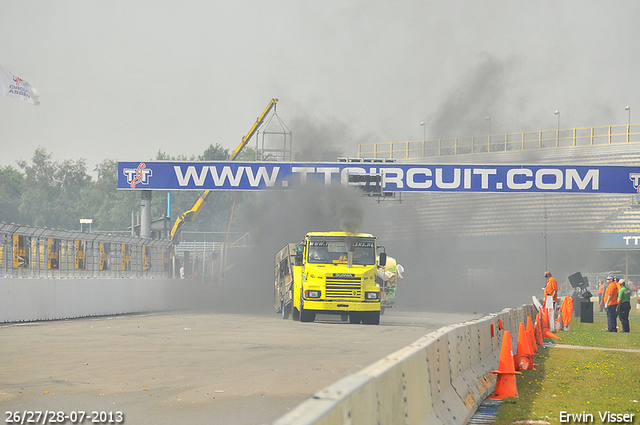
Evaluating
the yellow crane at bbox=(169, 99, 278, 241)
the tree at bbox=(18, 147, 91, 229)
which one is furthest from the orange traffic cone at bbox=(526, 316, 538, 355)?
the tree at bbox=(18, 147, 91, 229)

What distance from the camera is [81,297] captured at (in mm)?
25625

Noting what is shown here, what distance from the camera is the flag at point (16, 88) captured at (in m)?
27.4

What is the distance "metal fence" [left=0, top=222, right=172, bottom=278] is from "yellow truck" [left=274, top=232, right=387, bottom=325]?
6716 mm

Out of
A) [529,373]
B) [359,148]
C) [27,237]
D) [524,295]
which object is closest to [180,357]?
[529,373]

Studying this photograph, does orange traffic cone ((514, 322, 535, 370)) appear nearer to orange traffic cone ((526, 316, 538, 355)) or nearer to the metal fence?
orange traffic cone ((526, 316, 538, 355))

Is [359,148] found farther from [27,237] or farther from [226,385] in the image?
[226,385]

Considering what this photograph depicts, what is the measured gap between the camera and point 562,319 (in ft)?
87.2

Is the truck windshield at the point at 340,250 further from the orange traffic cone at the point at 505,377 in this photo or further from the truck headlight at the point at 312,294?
the orange traffic cone at the point at 505,377

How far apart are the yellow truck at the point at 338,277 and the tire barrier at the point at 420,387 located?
37.2 feet

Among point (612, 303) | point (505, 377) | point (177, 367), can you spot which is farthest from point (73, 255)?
point (505, 377)

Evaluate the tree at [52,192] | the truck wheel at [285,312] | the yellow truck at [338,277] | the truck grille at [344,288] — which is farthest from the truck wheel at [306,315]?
the tree at [52,192]

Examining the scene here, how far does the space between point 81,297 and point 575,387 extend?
58.0 ft

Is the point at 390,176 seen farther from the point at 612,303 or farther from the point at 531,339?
the point at 531,339

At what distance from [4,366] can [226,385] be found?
354 cm
